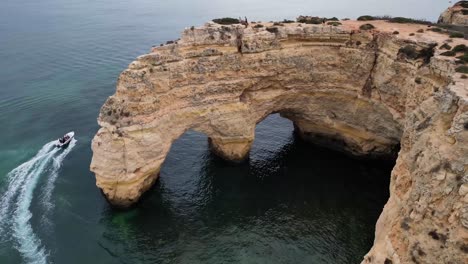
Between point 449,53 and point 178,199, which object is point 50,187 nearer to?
point 178,199

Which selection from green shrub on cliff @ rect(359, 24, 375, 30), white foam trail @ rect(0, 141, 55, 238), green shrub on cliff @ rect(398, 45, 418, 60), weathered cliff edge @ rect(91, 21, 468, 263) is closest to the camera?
weathered cliff edge @ rect(91, 21, 468, 263)

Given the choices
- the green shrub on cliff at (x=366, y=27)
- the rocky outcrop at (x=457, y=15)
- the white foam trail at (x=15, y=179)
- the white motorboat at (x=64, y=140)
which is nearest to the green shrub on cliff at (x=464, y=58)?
the green shrub on cliff at (x=366, y=27)

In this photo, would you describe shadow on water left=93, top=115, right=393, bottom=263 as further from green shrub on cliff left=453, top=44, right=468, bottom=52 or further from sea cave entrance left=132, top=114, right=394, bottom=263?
green shrub on cliff left=453, top=44, right=468, bottom=52

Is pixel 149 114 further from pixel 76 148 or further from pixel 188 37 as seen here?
pixel 76 148

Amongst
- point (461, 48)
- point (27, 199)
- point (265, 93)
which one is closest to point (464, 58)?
point (461, 48)

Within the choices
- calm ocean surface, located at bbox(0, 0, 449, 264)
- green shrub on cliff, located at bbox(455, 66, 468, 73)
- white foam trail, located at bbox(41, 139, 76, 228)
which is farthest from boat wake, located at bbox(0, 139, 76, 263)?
green shrub on cliff, located at bbox(455, 66, 468, 73)

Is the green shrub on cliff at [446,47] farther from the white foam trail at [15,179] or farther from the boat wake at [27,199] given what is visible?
the white foam trail at [15,179]

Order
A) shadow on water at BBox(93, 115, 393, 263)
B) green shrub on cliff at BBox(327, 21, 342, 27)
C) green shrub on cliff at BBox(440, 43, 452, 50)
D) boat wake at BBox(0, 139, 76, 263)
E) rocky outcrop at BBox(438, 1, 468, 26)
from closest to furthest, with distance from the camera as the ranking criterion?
shadow on water at BBox(93, 115, 393, 263)
boat wake at BBox(0, 139, 76, 263)
green shrub on cliff at BBox(440, 43, 452, 50)
green shrub on cliff at BBox(327, 21, 342, 27)
rocky outcrop at BBox(438, 1, 468, 26)
